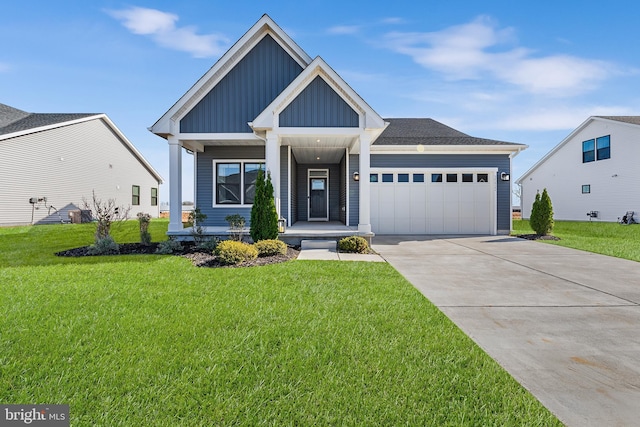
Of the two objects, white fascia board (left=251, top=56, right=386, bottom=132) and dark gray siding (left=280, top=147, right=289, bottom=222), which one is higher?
white fascia board (left=251, top=56, right=386, bottom=132)

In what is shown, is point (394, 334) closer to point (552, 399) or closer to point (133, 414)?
point (552, 399)

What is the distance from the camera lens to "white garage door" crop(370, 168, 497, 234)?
483 inches

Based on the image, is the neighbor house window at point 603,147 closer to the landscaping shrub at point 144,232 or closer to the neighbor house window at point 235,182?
the neighbor house window at point 235,182

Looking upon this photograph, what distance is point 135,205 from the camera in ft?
78.0

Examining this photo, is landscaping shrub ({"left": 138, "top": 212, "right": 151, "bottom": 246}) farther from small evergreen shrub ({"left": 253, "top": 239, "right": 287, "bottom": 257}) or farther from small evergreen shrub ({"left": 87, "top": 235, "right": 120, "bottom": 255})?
small evergreen shrub ({"left": 253, "top": 239, "right": 287, "bottom": 257})

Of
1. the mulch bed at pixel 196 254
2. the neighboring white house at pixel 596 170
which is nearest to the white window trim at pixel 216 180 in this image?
the mulch bed at pixel 196 254

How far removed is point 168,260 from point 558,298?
7.00 metres

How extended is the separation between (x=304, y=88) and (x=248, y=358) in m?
7.41

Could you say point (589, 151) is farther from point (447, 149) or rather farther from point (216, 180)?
point (216, 180)

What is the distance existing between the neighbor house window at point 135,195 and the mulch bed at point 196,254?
17759 mm

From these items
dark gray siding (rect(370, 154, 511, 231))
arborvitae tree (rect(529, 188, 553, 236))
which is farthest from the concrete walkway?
arborvitae tree (rect(529, 188, 553, 236))

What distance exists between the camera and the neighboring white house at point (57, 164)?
15000 mm

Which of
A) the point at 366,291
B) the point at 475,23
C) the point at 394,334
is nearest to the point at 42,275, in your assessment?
the point at 366,291

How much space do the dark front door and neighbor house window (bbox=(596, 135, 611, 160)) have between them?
1770cm
